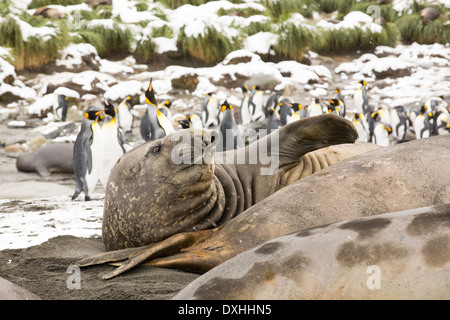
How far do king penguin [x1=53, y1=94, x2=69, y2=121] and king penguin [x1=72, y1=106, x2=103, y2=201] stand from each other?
14.3 ft

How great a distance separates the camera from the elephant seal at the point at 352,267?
1557mm

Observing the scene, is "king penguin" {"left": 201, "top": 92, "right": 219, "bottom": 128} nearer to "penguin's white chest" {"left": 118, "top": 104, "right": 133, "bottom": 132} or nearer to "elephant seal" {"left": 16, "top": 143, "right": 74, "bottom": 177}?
"penguin's white chest" {"left": 118, "top": 104, "right": 133, "bottom": 132}

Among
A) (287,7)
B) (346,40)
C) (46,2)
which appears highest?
(46,2)

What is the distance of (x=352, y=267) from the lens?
5.33ft

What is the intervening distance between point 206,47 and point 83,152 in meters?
10.3

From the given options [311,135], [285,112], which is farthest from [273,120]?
[311,135]

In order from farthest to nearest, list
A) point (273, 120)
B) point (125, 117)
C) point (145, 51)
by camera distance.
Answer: point (145, 51) → point (125, 117) → point (273, 120)

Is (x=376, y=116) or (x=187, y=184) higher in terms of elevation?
(x=187, y=184)

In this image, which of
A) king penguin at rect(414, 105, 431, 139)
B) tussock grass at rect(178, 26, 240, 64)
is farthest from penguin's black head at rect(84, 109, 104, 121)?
tussock grass at rect(178, 26, 240, 64)

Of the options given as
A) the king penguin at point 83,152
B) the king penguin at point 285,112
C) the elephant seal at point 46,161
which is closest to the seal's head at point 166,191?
the king penguin at point 83,152

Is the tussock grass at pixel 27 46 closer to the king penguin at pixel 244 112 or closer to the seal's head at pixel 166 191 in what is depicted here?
the king penguin at pixel 244 112

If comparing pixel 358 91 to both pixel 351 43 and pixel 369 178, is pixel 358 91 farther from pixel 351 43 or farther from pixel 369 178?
pixel 369 178

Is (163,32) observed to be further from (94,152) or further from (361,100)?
(94,152)

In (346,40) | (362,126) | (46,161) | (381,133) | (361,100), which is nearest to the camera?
(46,161)
